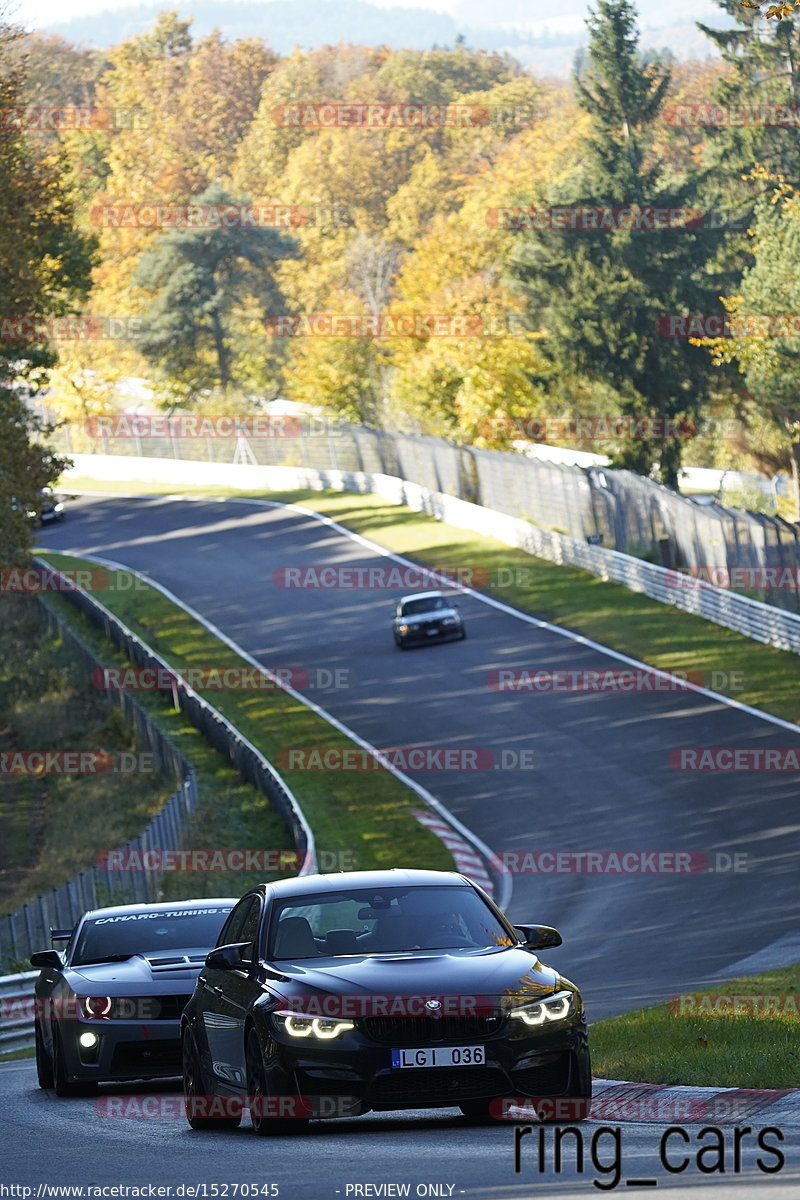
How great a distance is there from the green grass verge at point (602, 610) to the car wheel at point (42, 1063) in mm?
22692

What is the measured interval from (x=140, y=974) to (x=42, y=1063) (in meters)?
1.49

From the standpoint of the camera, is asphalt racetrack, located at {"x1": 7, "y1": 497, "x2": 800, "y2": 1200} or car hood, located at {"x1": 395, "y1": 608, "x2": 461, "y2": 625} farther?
car hood, located at {"x1": 395, "y1": 608, "x2": 461, "y2": 625}

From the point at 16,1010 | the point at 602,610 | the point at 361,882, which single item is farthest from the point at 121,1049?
the point at 602,610

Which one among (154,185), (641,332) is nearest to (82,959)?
(641,332)

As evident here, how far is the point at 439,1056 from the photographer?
892cm

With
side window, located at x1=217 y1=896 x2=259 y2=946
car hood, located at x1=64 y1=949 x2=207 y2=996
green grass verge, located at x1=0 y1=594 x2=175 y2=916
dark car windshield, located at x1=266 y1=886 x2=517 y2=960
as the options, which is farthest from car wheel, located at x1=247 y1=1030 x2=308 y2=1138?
green grass verge, located at x1=0 y1=594 x2=175 y2=916

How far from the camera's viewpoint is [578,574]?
52.0m

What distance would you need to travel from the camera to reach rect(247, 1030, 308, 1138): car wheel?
930cm

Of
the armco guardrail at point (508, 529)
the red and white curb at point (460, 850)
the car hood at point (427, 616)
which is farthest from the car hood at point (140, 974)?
the car hood at point (427, 616)

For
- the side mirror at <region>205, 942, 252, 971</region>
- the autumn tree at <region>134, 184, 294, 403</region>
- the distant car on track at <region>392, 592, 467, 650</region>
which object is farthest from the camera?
the autumn tree at <region>134, 184, 294, 403</region>

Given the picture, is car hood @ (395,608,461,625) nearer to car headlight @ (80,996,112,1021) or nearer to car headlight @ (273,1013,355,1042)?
car headlight @ (80,996,112,1021)

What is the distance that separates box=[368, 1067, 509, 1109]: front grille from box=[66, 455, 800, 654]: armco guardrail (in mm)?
32000

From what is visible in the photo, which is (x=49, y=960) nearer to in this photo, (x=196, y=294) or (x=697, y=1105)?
(x=697, y=1105)

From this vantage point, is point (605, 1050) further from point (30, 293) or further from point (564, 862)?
point (30, 293)
